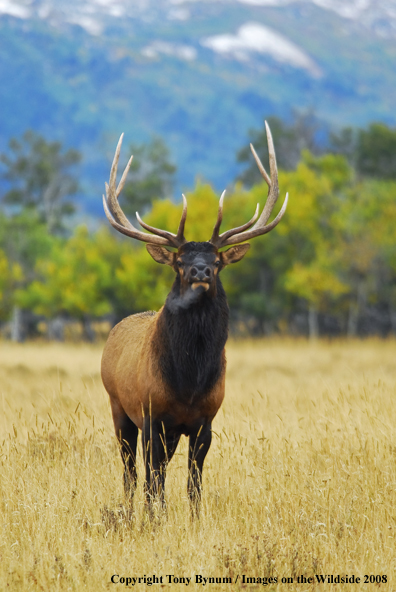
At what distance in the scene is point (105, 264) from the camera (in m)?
32.6

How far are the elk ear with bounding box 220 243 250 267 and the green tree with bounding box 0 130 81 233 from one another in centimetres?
5481

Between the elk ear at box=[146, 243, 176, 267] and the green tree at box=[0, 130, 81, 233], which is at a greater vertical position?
the green tree at box=[0, 130, 81, 233]

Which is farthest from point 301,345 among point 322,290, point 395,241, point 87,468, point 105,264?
point 87,468

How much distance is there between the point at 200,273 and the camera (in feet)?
15.4

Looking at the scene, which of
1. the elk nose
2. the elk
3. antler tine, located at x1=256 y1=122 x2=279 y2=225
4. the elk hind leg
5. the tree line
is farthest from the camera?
the tree line

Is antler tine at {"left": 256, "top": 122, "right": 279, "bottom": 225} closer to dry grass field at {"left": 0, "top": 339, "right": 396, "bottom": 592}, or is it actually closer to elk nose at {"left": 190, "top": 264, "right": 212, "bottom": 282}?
elk nose at {"left": 190, "top": 264, "right": 212, "bottom": 282}

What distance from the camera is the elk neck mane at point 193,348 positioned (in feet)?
16.1

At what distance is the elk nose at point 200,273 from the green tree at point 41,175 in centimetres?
5540

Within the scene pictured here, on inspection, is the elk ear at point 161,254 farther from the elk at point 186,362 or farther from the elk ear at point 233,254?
the elk ear at point 233,254

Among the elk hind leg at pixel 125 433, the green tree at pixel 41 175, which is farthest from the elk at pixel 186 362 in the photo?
the green tree at pixel 41 175

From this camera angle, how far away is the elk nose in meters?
4.70

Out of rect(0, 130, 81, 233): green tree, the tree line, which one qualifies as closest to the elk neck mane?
the tree line

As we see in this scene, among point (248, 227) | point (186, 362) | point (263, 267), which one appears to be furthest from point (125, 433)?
point (263, 267)

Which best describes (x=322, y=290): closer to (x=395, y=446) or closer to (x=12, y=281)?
(x=12, y=281)
